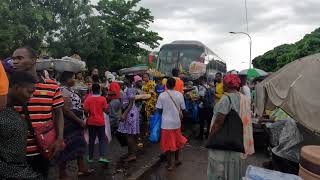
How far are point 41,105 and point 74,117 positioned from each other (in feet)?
6.27

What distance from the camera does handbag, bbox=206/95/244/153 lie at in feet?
14.9

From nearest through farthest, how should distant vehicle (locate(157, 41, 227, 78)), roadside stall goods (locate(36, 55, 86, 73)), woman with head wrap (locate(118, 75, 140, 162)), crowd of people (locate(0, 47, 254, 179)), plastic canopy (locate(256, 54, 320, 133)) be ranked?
crowd of people (locate(0, 47, 254, 179))
plastic canopy (locate(256, 54, 320, 133))
roadside stall goods (locate(36, 55, 86, 73))
woman with head wrap (locate(118, 75, 140, 162))
distant vehicle (locate(157, 41, 227, 78))

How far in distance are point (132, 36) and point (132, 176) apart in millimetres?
26219

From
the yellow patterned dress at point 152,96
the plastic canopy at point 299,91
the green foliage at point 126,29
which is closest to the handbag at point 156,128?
the yellow patterned dress at point 152,96

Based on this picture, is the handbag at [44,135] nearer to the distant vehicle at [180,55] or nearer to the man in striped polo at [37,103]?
the man in striped polo at [37,103]

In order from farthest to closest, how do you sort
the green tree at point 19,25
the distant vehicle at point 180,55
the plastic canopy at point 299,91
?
the green tree at point 19,25, the distant vehicle at point 180,55, the plastic canopy at point 299,91

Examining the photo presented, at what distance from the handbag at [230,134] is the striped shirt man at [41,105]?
2.04m

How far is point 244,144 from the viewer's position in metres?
4.60

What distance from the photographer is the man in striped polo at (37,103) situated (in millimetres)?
3510

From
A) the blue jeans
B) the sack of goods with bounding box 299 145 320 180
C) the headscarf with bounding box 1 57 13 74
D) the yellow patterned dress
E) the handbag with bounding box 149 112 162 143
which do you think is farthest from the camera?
the yellow patterned dress

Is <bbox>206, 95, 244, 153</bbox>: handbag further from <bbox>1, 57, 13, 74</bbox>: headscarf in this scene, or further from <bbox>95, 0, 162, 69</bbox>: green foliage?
<bbox>95, 0, 162, 69</bbox>: green foliage

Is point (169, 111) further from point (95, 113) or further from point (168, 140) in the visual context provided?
point (95, 113)

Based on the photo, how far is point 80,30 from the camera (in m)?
26.7

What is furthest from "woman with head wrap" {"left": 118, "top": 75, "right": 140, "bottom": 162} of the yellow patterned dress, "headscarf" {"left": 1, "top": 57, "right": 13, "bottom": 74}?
"headscarf" {"left": 1, "top": 57, "right": 13, "bottom": 74}
